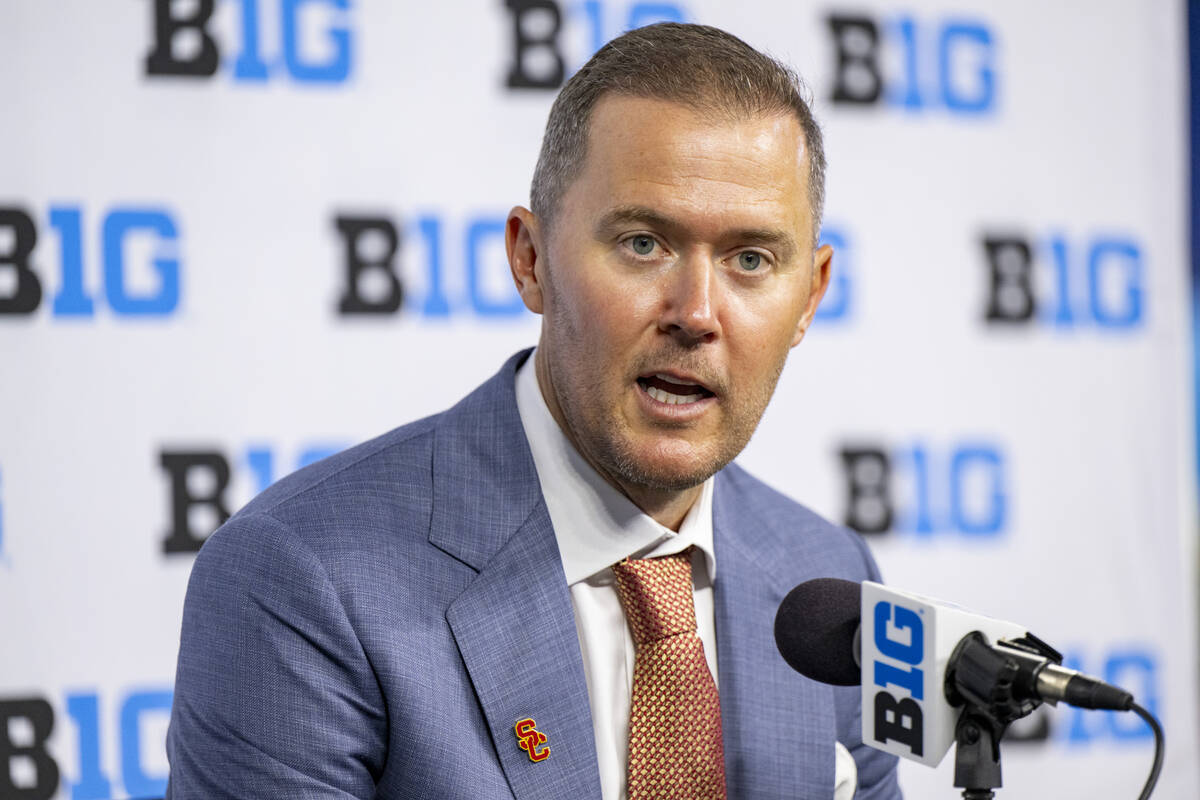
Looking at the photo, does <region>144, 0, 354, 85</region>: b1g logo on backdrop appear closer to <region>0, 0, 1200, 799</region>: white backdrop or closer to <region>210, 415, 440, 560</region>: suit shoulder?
<region>0, 0, 1200, 799</region>: white backdrop

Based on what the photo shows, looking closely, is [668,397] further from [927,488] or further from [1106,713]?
[1106,713]

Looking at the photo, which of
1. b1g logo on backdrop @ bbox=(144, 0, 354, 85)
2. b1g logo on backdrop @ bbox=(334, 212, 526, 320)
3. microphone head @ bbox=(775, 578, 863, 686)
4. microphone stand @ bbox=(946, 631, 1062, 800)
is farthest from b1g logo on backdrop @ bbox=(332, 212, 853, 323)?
microphone stand @ bbox=(946, 631, 1062, 800)

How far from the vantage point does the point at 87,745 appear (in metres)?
2.61

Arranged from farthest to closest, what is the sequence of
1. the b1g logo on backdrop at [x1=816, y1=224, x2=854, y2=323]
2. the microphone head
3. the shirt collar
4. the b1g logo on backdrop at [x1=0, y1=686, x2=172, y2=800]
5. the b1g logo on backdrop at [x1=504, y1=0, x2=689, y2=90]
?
the b1g logo on backdrop at [x1=816, y1=224, x2=854, y2=323], the b1g logo on backdrop at [x1=504, y1=0, x2=689, y2=90], the b1g logo on backdrop at [x1=0, y1=686, x2=172, y2=800], the shirt collar, the microphone head

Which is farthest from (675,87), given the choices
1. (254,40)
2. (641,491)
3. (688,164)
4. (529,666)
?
(254,40)

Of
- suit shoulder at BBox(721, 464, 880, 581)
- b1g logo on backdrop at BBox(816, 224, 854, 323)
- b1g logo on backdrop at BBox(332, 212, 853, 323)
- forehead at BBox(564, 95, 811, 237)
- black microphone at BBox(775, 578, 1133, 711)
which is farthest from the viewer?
b1g logo on backdrop at BBox(816, 224, 854, 323)

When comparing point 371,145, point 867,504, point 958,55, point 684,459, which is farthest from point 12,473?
point 958,55

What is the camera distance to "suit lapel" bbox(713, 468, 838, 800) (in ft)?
6.04

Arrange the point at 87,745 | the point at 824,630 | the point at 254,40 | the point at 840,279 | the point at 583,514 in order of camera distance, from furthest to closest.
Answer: the point at 840,279
the point at 254,40
the point at 87,745
the point at 583,514
the point at 824,630

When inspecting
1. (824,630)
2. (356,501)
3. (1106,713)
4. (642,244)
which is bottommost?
(1106,713)

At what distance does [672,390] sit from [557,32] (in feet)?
4.74

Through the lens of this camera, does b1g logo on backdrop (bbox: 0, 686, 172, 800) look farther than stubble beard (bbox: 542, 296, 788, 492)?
Yes

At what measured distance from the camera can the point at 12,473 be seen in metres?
2.55

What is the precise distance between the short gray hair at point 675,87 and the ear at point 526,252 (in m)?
0.03
